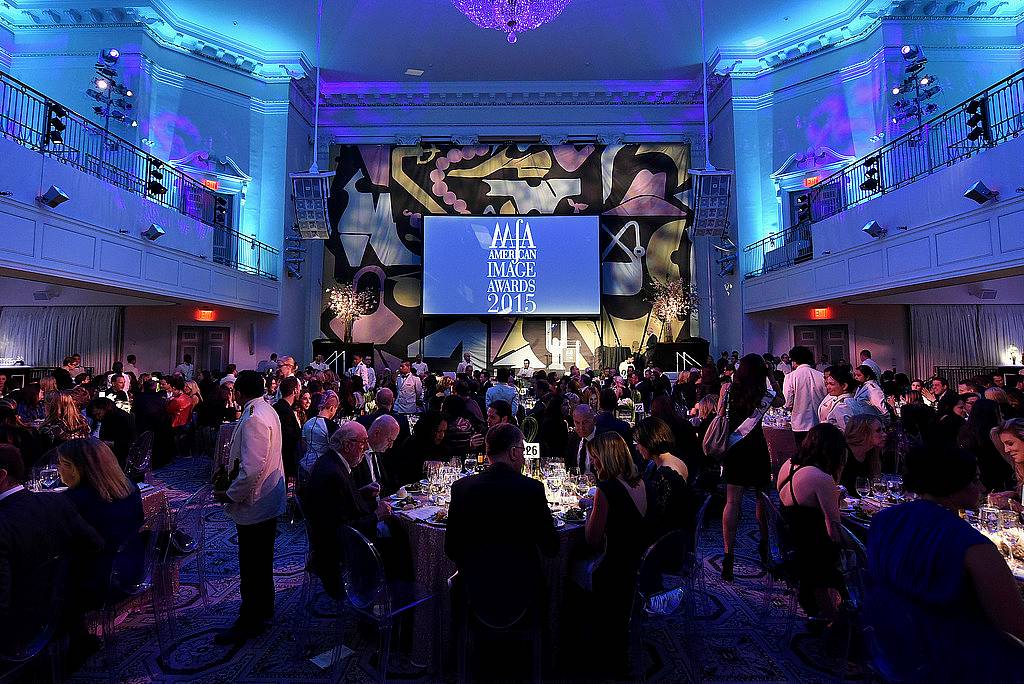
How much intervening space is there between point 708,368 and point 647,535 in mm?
5364

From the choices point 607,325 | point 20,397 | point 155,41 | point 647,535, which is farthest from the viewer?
point 607,325

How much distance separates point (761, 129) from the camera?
13.4 metres

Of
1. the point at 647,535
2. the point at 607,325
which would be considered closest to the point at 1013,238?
the point at 647,535

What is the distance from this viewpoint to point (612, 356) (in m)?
15.2

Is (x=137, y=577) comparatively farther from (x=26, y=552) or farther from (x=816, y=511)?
(x=816, y=511)

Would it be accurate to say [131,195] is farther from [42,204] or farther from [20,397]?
[20,397]

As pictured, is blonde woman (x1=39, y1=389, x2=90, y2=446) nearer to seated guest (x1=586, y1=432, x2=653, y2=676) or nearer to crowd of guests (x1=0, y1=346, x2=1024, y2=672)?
crowd of guests (x1=0, y1=346, x2=1024, y2=672)

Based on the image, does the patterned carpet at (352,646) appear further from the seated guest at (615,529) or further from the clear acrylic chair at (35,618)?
the clear acrylic chair at (35,618)

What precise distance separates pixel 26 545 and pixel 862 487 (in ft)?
15.3

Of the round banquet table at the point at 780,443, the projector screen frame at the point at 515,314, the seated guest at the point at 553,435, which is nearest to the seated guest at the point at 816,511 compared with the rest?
the seated guest at the point at 553,435

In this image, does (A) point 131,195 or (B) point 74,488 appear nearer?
(B) point 74,488

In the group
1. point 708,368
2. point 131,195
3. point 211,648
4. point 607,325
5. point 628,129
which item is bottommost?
point 211,648

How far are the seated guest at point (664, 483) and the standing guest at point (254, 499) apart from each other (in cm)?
218

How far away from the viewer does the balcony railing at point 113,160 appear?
23.0 ft
